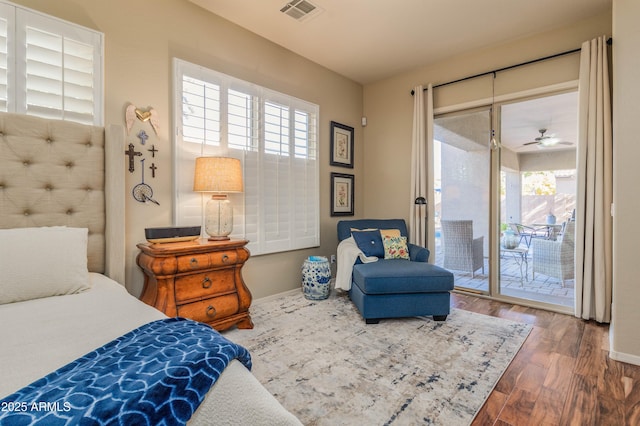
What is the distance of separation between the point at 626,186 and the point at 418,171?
2.04 m

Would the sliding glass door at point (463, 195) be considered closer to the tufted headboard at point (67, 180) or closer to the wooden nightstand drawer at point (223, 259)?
the wooden nightstand drawer at point (223, 259)

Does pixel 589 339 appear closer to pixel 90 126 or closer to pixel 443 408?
pixel 443 408

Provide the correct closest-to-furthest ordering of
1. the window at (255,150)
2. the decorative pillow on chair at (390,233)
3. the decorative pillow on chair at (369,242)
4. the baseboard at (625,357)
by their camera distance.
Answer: the baseboard at (625,357), the window at (255,150), the decorative pillow on chair at (369,242), the decorative pillow on chair at (390,233)

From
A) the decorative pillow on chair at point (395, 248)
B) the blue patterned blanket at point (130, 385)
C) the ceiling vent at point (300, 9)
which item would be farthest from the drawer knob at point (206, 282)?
the ceiling vent at point (300, 9)

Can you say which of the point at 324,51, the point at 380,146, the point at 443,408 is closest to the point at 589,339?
the point at 443,408

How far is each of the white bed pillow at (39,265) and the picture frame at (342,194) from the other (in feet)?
9.54

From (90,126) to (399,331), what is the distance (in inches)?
109

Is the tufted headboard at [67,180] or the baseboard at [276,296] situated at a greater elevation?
the tufted headboard at [67,180]

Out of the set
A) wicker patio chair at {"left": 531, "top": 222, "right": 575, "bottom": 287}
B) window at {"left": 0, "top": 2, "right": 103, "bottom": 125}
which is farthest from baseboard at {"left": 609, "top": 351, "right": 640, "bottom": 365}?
window at {"left": 0, "top": 2, "right": 103, "bottom": 125}

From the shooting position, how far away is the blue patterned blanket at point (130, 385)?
0.59 metres

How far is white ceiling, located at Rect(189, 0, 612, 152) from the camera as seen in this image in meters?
2.76

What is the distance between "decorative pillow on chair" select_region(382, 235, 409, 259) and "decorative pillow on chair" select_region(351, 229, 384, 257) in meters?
0.06

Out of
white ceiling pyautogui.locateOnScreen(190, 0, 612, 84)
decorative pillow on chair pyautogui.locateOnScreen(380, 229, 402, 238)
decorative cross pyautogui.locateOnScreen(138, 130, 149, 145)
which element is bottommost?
decorative pillow on chair pyautogui.locateOnScreen(380, 229, 402, 238)

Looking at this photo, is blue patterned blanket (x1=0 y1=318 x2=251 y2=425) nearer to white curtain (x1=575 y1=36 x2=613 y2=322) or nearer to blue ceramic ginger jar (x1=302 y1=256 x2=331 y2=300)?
blue ceramic ginger jar (x1=302 y1=256 x2=331 y2=300)
